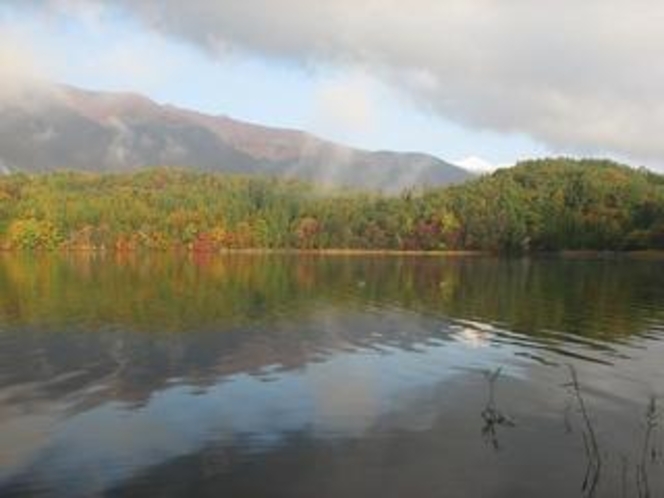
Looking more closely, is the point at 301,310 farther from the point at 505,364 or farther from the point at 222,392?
the point at 222,392

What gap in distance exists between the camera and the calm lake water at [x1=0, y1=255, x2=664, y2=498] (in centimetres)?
2536

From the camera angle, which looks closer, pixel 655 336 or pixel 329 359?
pixel 329 359

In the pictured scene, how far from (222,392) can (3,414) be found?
8705mm

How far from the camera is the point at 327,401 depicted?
117ft

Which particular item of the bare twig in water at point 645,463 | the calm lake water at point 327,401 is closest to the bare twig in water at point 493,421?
the calm lake water at point 327,401

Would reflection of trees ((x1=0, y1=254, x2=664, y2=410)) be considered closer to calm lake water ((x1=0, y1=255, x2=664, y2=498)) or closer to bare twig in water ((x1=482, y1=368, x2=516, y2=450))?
calm lake water ((x1=0, y1=255, x2=664, y2=498))

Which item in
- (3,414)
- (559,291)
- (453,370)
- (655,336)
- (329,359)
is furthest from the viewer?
(559,291)

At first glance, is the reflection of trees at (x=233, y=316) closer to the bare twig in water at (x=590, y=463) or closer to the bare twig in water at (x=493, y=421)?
the bare twig in water at (x=493, y=421)

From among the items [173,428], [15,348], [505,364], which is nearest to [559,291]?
[505,364]

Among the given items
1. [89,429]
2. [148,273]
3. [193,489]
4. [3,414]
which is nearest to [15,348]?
[3,414]

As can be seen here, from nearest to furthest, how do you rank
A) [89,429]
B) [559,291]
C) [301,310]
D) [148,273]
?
[89,429], [301,310], [559,291], [148,273]

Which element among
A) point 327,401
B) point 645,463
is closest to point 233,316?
point 327,401

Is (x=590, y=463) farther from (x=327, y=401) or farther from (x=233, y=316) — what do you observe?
(x=233, y=316)

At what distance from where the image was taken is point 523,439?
30.2m
